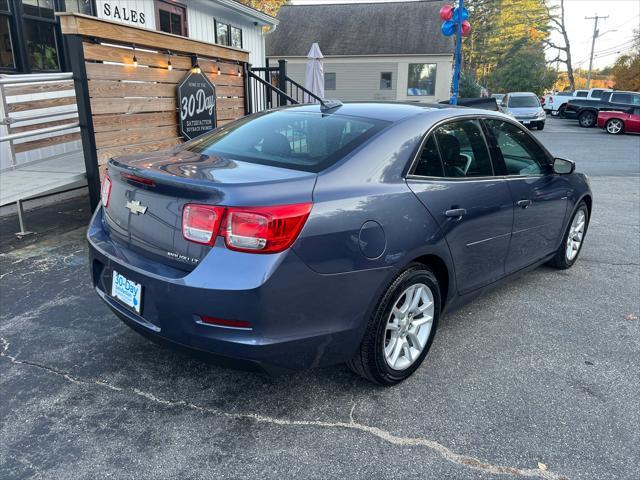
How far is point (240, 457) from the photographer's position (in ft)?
7.50

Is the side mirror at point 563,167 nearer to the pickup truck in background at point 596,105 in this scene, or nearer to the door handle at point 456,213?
the door handle at point 456,213

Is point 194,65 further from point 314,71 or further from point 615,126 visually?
point 615,126

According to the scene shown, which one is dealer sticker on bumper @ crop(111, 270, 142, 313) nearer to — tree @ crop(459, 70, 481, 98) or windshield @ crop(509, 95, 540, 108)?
windshield @ crop(509, 95, 540, 108)

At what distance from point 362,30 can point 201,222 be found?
1219 inches

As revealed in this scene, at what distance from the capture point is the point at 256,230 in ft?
7.10

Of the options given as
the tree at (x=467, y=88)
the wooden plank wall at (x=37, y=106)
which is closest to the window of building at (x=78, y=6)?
the wooden plank wall at (x=37, y=106)

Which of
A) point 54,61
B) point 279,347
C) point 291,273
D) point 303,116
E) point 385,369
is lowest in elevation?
point 385,369

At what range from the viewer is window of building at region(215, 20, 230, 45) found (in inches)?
496

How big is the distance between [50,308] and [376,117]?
2.72 meters

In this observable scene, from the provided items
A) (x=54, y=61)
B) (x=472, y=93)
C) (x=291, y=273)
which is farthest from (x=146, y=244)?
(x=472, y=93)

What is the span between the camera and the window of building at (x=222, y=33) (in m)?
12.6

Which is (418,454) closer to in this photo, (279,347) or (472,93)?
(279,347)

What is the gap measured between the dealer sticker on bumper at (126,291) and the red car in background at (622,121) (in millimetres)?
24671

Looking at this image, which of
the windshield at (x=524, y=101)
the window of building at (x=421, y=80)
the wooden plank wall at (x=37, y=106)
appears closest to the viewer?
the wooden plank wall at (x=37, y=106)
